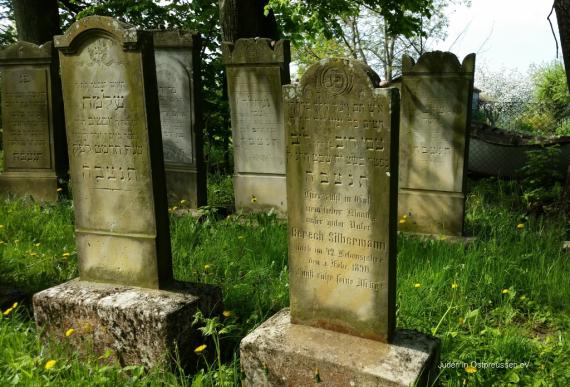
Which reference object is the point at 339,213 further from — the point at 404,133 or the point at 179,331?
the point at 404,133

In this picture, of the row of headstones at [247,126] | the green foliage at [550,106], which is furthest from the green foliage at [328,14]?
the green foliage at [550,106]

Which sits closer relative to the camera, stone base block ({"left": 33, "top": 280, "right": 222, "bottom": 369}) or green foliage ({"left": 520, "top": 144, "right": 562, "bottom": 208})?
stone base block ({"left": 33, "top": 280, "right": 222, "bottom": 369})

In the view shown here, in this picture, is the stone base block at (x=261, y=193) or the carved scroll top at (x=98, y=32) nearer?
the carved scroll top at (x=98, y=32)

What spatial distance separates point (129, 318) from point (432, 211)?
3.55 metres

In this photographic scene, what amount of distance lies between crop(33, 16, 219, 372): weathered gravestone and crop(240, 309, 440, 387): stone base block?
1.88 feet

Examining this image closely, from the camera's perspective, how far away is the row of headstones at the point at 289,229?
266 cm

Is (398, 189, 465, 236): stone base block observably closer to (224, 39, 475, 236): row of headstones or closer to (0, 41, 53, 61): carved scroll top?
(224, 39, 475, 236): row of headstones

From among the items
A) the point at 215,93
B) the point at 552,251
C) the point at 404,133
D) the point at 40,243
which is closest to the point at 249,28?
the point at 215,93

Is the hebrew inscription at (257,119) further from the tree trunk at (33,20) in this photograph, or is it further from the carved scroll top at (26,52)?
the tree trunk at (33,20)

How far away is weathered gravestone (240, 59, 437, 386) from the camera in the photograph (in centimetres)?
262

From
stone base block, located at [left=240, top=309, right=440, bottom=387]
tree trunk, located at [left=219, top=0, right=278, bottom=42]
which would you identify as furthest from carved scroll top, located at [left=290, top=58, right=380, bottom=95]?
tree trunk, located at [left=219, top=0, right=278, bottom=42]

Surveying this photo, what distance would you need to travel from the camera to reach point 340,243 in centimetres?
286

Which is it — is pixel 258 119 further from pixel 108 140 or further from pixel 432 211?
pixel 108 140

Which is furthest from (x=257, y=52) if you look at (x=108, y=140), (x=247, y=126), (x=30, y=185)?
(x=30, y=185)
